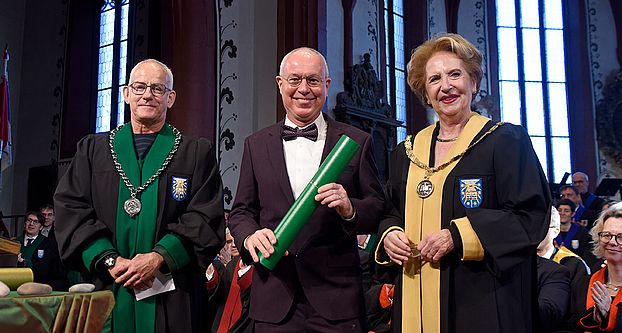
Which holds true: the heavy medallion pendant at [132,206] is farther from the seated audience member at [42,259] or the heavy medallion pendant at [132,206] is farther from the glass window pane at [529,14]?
the glass window pane at [529,14]

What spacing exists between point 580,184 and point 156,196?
7.15 m

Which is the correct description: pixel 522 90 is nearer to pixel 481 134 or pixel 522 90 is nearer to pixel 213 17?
pixel 213 17

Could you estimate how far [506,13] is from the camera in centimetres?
1375

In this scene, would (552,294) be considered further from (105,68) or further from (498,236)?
(105,68)

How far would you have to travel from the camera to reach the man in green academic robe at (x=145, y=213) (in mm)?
2584

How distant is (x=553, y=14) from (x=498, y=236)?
1283 cm

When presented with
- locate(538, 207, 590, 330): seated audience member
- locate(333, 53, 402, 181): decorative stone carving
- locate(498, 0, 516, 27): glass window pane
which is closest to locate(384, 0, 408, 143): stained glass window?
locate(333, 53, 402, 181): decorative stone carving

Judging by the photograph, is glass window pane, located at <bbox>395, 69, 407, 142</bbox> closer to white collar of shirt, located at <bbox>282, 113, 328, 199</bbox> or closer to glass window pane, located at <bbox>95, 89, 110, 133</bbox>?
glass window pane, located at <bbox>95, 89, 110, 133</bbox>

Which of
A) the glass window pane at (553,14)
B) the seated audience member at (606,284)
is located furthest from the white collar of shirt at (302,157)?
the glass window pane at (553,14)

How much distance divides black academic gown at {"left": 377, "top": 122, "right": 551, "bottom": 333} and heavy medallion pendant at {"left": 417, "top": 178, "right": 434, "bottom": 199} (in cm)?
5

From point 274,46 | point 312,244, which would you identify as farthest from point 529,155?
point 274,46

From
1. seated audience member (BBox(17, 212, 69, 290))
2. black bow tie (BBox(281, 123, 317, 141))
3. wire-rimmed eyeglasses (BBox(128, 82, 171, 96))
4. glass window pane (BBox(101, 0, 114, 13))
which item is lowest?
seated audience member (BBox(17, 212, 69, 290))

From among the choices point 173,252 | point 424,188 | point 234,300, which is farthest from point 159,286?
point 234,300

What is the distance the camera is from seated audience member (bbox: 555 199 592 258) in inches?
255
